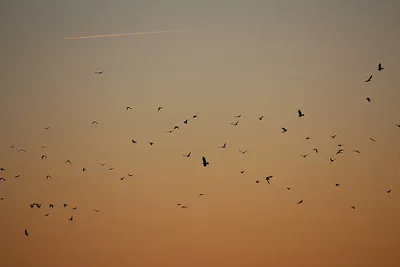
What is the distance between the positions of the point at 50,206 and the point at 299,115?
23.0 m

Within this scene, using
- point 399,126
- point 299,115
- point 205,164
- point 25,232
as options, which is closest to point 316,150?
point 299,115

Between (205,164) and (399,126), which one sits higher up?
(399,126)

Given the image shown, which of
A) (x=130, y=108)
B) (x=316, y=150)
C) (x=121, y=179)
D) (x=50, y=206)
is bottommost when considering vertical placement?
(x=50, y=206)

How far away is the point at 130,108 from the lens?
67.8 ft

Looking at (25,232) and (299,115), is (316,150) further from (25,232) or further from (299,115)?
(25,232)

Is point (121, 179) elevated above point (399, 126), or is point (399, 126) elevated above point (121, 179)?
point (399, 126)

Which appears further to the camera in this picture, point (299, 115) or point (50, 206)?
point (50, 206)

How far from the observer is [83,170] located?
69.2 ft

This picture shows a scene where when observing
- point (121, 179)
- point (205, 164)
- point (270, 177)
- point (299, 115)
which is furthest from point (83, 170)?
point (299, 115)

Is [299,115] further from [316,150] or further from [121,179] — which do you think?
[121,179]

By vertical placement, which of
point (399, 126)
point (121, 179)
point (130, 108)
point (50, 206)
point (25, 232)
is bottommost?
point (25, 232)

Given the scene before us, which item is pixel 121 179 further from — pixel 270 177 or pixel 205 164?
pixel 270 177

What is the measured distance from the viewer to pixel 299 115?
1988 cm

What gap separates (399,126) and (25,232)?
3326 centimetres
